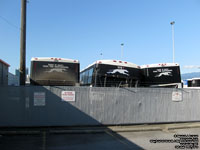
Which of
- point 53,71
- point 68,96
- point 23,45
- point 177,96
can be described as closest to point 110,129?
point 68,96

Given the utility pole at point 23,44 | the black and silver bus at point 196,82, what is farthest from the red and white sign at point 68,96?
the black and silver bus at point 196,82

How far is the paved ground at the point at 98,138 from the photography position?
25.6ft

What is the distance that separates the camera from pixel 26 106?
34.0ft

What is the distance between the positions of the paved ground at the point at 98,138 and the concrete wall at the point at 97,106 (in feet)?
1.98

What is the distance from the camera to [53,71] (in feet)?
38.6

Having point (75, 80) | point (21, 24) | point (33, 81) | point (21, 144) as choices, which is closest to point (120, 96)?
point (75, 80)

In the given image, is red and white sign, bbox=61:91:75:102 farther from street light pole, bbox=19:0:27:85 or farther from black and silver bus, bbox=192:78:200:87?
black and silver bus, bbox=192:78:200:87

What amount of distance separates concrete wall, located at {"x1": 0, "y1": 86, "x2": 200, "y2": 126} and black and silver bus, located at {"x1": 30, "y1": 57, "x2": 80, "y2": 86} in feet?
3.89

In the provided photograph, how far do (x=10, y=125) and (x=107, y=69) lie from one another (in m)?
5.86

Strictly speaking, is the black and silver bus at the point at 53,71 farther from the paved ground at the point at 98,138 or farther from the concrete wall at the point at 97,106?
the paved ground at the point at 98,138

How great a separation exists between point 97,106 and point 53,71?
3078 mm

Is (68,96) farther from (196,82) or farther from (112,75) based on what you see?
(196,82)

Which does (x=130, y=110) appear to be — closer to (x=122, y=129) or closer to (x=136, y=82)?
(x=122, y=129)

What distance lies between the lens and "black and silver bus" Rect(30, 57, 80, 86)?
11609 millimetres
